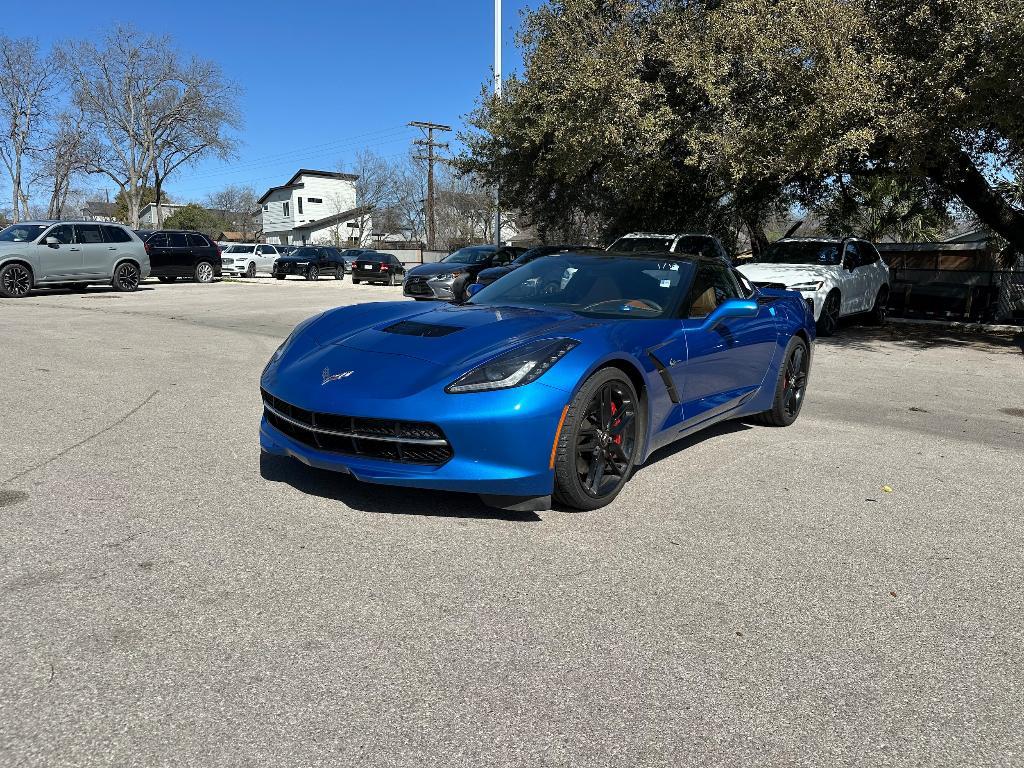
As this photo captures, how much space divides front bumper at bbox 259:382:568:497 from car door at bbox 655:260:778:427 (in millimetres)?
1109

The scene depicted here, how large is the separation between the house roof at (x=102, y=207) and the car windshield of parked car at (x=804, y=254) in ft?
338

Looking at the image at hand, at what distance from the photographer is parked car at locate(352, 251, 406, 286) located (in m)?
28.4

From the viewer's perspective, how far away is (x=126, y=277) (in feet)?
62.7

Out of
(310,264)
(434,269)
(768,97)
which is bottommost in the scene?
(434,269)

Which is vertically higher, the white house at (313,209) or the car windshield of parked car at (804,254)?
the white house at (313,209)

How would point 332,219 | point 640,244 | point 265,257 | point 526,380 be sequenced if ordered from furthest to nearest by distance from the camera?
point 332,219 → point 265,257 → point 640,244 → point 526,380

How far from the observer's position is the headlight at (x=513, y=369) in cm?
358

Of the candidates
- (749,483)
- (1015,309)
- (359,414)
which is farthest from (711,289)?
(1015,309)

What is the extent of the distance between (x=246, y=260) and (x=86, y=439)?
108ft

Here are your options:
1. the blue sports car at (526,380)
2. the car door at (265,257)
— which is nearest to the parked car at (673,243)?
the blue sports car at (526,380)

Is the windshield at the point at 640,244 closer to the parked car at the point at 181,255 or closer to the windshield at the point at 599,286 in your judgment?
the windshield at the point at 599,286

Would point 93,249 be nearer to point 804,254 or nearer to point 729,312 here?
point 804,254

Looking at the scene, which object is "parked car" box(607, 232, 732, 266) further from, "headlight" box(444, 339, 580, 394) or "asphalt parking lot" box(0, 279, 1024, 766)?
"headlight" box(444, 339, 580, 394)

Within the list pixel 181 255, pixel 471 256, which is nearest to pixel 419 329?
pixel 471 256
